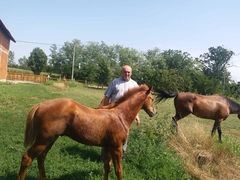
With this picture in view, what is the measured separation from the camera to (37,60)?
5206cm

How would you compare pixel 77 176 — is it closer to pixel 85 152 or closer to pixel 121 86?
pixel 85 152

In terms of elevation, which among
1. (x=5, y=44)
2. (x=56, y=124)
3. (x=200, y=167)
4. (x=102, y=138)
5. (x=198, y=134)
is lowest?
(x=200, y=167)

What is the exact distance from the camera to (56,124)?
10.1 ft

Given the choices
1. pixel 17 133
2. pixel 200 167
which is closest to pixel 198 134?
pixel 200 167

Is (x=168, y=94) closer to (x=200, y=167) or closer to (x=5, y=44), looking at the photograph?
(x=200, y=167)

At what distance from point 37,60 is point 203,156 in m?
52.8

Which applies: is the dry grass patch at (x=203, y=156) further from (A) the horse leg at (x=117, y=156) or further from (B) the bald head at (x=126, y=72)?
(B) the bald head at (x=126, y=72)

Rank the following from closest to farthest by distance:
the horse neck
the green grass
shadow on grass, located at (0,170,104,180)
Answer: shadow on grass, located at (0,170,104,180) → the horse neck → the green grass

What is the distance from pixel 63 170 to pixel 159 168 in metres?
1.90

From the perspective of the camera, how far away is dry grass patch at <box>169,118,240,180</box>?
4593 mm

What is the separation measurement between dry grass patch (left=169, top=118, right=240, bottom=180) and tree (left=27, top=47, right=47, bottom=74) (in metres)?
51.2

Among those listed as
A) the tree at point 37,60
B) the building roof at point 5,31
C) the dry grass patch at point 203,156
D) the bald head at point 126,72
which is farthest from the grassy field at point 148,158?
the tree at point 37,60

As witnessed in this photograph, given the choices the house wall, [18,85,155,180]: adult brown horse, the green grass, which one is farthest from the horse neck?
the house wall

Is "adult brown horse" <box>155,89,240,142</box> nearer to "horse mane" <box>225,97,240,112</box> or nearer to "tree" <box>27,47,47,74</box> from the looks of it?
"horse mane" <box>225,97,240,112</box>
